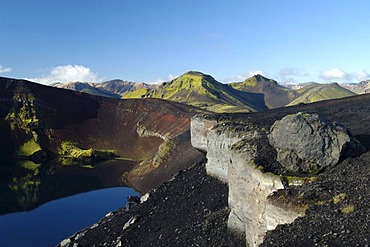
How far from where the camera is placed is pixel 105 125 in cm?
9950

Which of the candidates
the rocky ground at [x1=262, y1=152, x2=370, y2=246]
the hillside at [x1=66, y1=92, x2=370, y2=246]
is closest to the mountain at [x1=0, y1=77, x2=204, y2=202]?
the hillside at [x1=66, y1=92, x2=370, y2=246]

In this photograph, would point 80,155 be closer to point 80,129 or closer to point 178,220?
point 80,129

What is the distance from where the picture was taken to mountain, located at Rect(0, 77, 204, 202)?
79000mm

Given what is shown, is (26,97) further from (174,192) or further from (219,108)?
(174,192)

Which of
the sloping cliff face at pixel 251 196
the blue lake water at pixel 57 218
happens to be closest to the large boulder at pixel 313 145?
the sloping cliff face at pixel 251 196

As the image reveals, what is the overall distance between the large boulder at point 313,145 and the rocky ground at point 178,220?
444cm

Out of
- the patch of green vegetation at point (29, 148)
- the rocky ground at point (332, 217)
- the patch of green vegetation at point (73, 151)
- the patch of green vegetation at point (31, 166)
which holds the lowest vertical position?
the patch of green vegetation at point (31, 166)

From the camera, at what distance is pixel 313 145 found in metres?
14.1

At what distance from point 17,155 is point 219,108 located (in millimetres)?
82638

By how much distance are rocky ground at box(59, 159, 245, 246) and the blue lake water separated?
12.2 meters

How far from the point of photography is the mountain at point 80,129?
259 ft

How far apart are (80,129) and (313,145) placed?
90555 millimetres

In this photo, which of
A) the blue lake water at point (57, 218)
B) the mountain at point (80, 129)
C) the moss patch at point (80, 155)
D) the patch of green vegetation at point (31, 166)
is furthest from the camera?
the moss patch at point (80, 155)

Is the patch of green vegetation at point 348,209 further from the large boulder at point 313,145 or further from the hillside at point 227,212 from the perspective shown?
the large boulder at point 313,145
